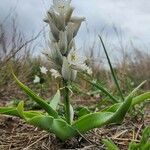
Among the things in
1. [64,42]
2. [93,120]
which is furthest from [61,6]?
[93,120]

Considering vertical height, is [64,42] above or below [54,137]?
above

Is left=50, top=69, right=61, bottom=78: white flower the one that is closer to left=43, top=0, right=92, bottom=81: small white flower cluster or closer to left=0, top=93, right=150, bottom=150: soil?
left=43, top=0, right=92, bottom=81: small white flower cluster

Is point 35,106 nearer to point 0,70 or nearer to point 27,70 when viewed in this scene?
point 0,70

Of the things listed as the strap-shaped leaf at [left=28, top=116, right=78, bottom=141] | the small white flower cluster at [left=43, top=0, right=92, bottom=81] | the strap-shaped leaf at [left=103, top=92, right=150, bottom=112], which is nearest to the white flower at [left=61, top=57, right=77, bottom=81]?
the small white flower cluster at [left=43, top=0, right=92, bottom=81]

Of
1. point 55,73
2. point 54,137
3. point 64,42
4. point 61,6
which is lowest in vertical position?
point 54,137

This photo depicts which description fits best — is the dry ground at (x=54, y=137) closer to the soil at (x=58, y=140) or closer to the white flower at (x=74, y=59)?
the soil at (x=58, y=140)

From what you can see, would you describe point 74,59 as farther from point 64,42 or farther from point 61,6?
point 61,6
